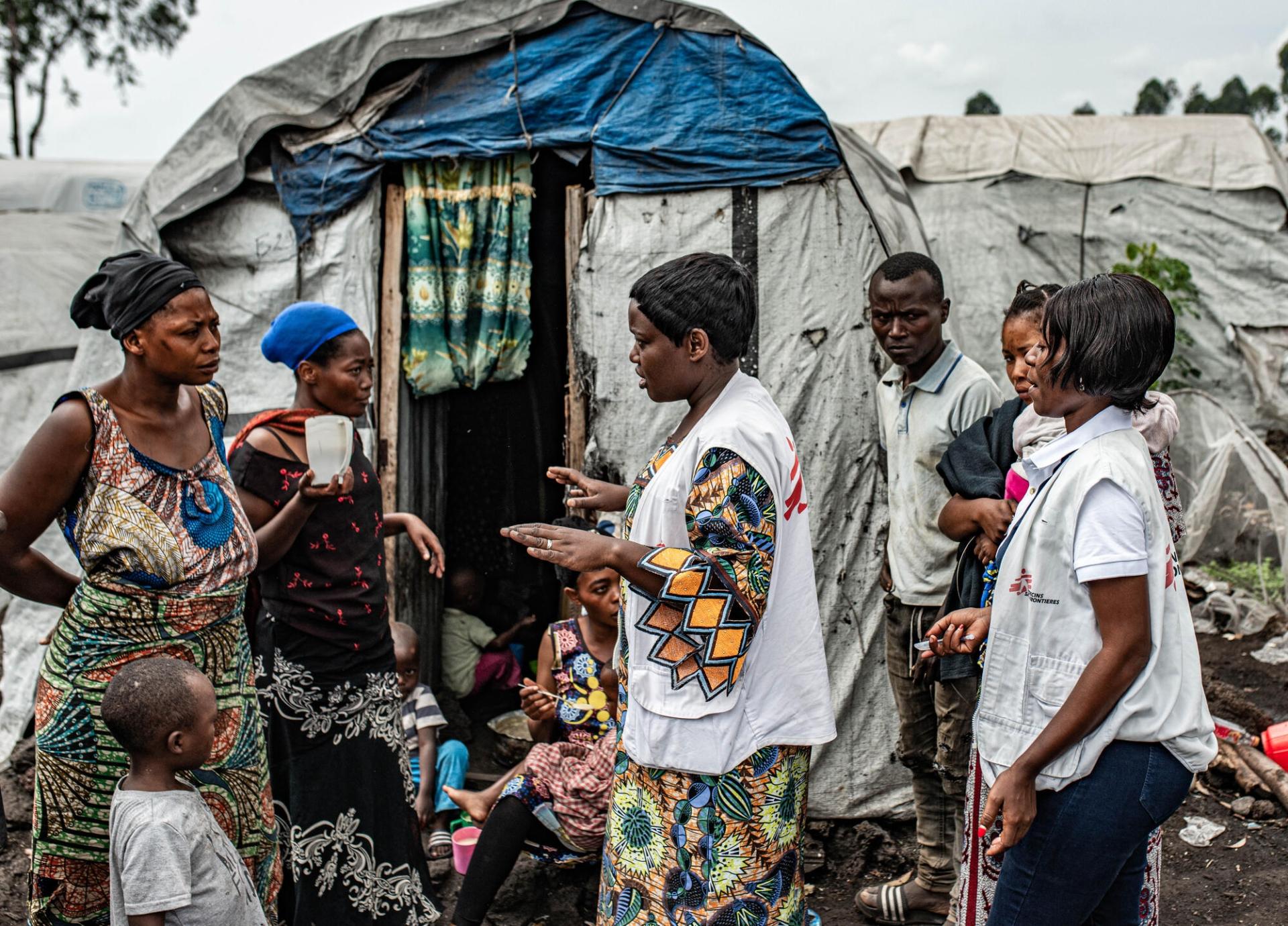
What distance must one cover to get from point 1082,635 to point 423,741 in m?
2.86

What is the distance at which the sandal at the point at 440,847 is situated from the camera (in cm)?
378

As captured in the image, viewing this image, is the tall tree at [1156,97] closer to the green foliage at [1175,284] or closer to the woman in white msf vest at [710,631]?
the green foliage at [1175,284]

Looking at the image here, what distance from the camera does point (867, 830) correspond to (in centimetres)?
383

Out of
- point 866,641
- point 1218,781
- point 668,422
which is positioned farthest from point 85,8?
point 1218,781

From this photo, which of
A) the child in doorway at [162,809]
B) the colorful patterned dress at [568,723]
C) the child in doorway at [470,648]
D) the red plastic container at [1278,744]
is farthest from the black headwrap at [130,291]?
the red plastic container at [1278,744]

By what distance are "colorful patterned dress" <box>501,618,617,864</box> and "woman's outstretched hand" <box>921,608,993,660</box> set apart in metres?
1.30


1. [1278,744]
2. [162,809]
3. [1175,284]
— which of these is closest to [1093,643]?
[162,809]

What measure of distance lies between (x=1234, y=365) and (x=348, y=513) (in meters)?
7.61

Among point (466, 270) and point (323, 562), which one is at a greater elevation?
point (466, 270)

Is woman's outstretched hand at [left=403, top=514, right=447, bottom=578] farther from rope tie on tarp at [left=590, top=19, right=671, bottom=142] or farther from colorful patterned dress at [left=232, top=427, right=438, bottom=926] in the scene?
rope tie on tarp at [left=590, top=19, right=671, bottom=142]

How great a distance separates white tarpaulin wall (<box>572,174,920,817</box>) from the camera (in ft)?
12.9

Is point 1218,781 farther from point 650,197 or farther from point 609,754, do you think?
point 650,197

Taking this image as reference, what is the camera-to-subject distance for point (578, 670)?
11.1 feet

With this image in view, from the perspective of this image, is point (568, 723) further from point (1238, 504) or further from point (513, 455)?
point (1238, 504)
